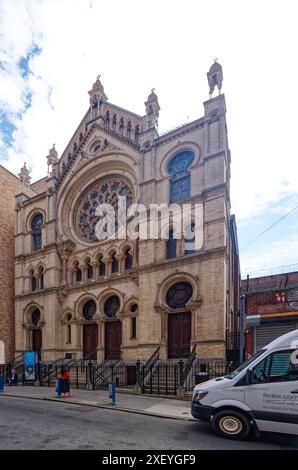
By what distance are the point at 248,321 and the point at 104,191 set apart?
15.0 meters

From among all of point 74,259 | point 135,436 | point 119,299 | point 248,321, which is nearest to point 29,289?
point 74,259

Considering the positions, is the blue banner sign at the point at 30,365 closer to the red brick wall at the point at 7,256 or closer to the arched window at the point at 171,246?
the red brick wall at the point at 7,256

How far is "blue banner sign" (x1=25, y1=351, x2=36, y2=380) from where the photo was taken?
1838cm

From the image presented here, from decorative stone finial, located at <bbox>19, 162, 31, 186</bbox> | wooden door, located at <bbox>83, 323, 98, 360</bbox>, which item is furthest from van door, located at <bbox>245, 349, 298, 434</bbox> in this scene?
decorative stone finial, located at <bbox>19, 162, 31, 186</bbox>

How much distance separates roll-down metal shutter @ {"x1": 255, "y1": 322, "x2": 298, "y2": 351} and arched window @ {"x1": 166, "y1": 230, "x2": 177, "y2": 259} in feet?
22.7

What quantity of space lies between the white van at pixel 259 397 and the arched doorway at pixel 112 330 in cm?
1331

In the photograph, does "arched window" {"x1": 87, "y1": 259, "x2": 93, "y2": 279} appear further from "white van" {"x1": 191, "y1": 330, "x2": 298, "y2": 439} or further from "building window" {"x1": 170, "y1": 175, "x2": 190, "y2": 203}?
"white van" {"x1": 191, "y1": 330, "x2": 298, "y2": 439}

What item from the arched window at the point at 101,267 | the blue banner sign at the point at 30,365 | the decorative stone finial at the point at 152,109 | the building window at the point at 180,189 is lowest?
the blue banner sign at the point at 30,365

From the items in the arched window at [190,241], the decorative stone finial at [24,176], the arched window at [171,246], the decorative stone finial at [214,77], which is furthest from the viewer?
the decorative stone finial at [24,176]

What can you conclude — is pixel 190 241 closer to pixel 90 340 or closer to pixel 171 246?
pixel 171 246

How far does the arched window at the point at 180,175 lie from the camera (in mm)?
19453

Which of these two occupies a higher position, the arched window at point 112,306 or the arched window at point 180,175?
the arched window at point 180,175

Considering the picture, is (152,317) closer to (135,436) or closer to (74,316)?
(74,316)

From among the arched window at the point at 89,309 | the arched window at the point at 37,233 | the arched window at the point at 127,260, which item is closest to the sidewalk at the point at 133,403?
the arched window at the point at 89,309
